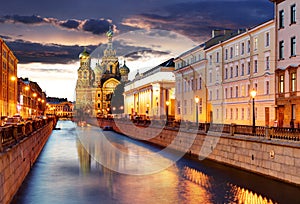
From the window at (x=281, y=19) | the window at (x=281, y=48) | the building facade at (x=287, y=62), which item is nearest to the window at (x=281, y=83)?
the building facade at (x=287, y=62)

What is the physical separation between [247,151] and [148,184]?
7.10 metres

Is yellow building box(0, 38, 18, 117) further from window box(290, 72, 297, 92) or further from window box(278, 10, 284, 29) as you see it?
window box(290, 72, 297, 92)

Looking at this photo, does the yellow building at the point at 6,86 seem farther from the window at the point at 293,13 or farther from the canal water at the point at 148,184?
the window at the point at 293,13

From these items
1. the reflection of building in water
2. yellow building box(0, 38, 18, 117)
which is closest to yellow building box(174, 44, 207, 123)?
the reflection of building in water

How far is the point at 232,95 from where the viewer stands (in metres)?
61.4

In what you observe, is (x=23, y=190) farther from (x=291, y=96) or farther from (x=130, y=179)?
(x=291, y=96)

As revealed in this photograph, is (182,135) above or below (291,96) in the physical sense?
below

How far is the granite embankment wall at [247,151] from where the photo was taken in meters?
26.1

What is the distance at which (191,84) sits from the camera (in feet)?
261

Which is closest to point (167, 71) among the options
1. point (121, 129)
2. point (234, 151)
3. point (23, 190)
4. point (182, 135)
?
point (121, 129)

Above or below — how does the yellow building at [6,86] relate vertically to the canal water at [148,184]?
above

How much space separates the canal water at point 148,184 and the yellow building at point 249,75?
13.9 meters

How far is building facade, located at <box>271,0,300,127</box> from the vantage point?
144 ft

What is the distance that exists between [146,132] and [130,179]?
3923 cm
